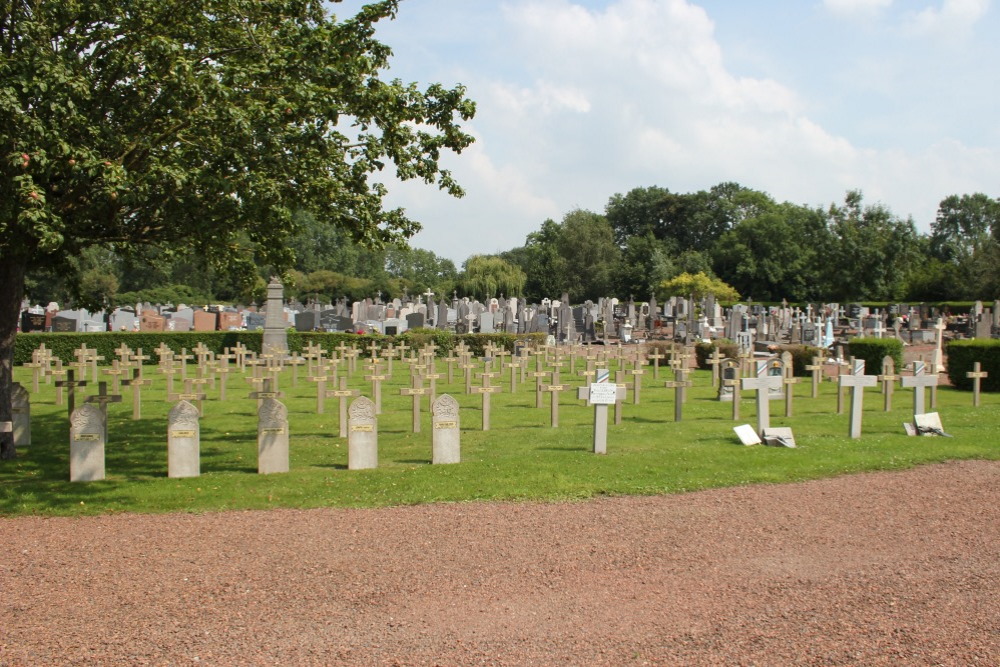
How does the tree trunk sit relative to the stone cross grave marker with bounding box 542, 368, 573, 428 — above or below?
above

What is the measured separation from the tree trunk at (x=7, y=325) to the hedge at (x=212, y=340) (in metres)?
15.6

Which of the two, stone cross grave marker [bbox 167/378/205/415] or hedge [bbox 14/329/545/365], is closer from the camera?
stone cross grave marker [bbox 167/378/205/415]

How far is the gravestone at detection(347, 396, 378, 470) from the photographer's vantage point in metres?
10.3

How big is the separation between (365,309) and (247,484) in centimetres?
3094

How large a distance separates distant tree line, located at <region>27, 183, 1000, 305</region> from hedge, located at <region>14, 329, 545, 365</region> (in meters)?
3.51

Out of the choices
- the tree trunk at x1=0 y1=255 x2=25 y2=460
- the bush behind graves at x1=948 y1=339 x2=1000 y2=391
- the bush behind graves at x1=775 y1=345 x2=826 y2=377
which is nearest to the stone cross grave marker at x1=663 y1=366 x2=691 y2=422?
the bush behind graves at x1=948 y1=339 x2=1000 y2=391

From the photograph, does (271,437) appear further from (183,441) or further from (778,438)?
(778,438)

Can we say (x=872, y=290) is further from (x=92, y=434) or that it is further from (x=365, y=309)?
(x=92, y=434)

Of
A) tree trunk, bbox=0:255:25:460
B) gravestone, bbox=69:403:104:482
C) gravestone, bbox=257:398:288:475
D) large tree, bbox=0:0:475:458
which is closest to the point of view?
large tree, bbox=0:0:475:458

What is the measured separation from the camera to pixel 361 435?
10.4 meters

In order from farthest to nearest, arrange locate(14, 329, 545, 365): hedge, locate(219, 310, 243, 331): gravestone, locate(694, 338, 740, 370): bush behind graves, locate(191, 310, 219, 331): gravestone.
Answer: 1. locate(219, 310, 243, 331): gravestone
2. locate(191, 310, 219, 331): gravestone
3. locate(14, 329, 545, 365): hedge
4. locate(694, 338, 740, 370): bush behind graves

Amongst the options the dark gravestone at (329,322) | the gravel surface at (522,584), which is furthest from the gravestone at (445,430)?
the dark gravestone at (329,322)

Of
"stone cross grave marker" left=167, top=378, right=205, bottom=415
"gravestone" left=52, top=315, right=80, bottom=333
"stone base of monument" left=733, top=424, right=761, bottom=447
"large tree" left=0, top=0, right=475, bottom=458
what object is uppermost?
"large tree" left=0, top=0, right=475, bottom=458

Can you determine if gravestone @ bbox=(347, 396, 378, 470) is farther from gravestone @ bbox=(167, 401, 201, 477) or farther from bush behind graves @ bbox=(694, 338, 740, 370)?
bush behind graves @ bbox=(694, 338, 740, 370)
